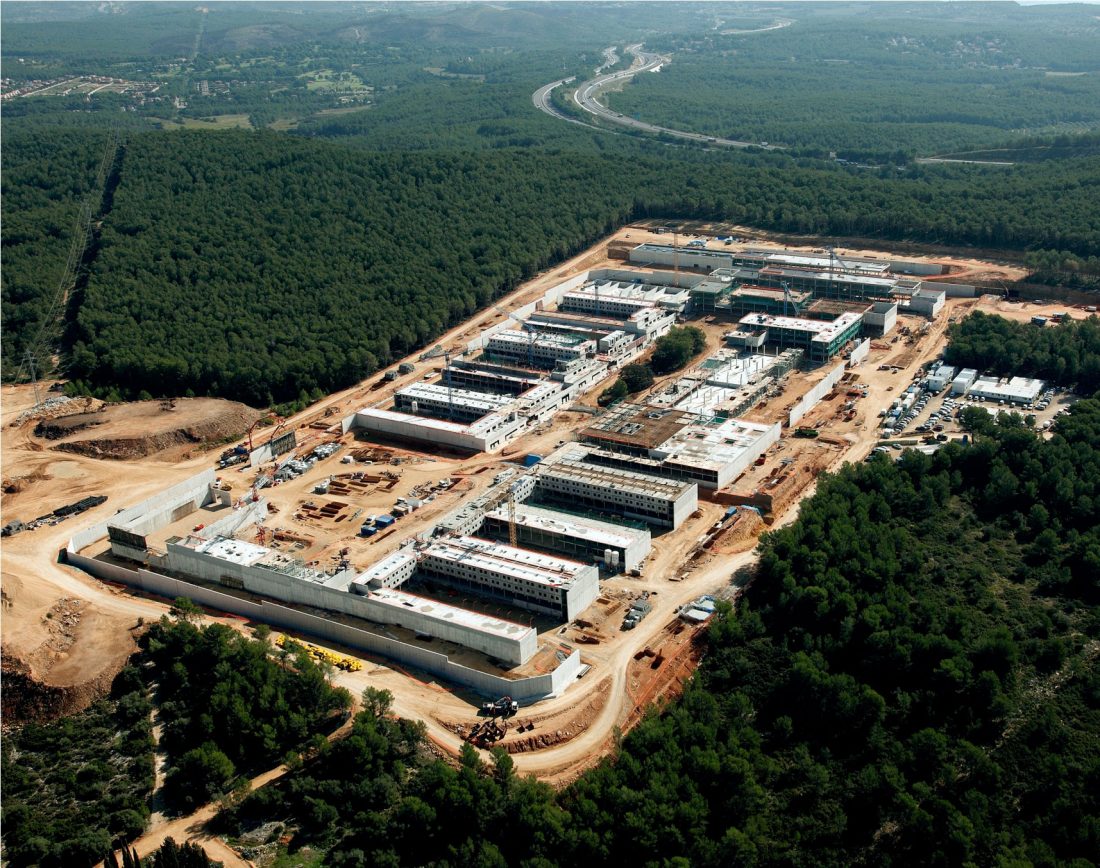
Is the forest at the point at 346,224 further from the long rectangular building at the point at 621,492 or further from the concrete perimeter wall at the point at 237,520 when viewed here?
the long rectangular building at the point at 621,492

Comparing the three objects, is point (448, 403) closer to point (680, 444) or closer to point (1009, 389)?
point (680, 444)

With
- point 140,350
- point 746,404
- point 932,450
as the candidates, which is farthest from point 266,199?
point 932,450

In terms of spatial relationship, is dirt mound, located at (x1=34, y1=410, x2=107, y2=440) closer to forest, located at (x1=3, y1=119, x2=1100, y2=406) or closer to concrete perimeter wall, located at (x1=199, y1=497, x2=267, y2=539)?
forest, located at (x1=3, y1=119, x2=1100, y2=406)

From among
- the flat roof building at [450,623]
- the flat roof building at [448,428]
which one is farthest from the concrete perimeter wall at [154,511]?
the flat roof building at [450,623]

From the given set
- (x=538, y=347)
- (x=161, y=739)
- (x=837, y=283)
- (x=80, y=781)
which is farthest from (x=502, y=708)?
(x=837, y=283)

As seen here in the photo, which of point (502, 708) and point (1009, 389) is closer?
point (502, 708)
